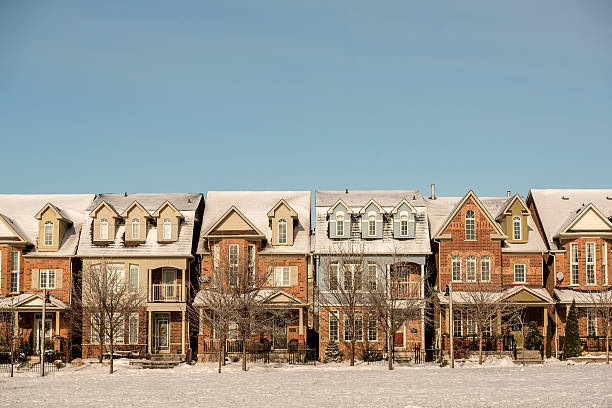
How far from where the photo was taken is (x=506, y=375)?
138 ft

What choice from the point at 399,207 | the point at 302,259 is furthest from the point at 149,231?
the point at 399,207

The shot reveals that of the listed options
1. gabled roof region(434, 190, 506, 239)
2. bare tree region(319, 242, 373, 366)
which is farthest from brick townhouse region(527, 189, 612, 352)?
bare tree region(319, 242, 373, 366)

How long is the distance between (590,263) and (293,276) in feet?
59.5

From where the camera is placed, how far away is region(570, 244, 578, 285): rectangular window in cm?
5466

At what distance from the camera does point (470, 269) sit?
55.0 metres

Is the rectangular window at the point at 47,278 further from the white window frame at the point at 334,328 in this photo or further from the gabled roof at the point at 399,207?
the gabled roof at the point at 399,207

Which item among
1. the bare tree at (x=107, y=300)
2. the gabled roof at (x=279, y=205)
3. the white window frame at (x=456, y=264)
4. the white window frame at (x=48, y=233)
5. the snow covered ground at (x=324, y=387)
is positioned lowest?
the snow covered ground at (x=324, y=387)

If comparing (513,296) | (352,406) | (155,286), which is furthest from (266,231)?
(352,406)

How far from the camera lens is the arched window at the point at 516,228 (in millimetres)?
56438

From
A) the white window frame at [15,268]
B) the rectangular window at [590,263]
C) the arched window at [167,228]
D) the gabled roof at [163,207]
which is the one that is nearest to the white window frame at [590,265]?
the rectangular window at [590,263]

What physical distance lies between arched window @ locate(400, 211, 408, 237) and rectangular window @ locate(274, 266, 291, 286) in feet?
24.4

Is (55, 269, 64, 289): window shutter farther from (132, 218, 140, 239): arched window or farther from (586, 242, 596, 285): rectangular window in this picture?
(586, 242, 596, 285): rectangular window

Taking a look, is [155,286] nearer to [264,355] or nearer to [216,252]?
[216,252]

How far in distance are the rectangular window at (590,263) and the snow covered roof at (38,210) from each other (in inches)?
1245
